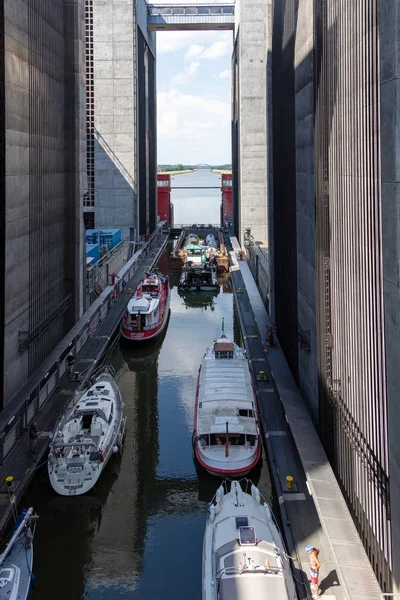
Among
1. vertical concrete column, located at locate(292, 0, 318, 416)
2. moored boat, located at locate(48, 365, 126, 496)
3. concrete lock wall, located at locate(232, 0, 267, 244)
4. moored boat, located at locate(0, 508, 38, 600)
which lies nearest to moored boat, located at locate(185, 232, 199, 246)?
concrete lock wall, located at locate(232, 0, 267, 244)

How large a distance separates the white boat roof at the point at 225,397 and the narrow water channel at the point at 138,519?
6.27ft

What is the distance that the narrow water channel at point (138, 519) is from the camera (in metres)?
20.0

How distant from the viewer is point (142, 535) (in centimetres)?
2273

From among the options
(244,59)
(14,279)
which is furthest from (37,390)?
(244,59)

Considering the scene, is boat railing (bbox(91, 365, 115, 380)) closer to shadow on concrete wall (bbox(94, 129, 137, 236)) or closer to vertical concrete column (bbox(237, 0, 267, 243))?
shadow on concrete wall (bbox(94, 129, 137, 236))

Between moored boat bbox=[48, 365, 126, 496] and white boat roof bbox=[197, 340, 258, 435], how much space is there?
Answer: 12.4 feet

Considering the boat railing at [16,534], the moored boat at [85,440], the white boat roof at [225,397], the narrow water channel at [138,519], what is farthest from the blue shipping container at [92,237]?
the boat railing at [16,534]

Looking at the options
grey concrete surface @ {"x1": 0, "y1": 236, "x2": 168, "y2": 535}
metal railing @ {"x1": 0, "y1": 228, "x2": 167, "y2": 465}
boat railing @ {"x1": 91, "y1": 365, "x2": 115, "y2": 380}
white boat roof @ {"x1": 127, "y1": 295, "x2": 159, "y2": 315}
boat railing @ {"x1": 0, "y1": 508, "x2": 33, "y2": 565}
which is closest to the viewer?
boat railing @ {"x1": 0, "y1": 508, "x2": 33, "y2": 565}

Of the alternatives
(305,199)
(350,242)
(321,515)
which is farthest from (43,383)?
(350,242)

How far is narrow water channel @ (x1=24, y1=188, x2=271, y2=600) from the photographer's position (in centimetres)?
2003

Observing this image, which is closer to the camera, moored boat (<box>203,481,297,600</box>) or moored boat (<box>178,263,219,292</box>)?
moored boat (<box>203,481,297,600</box>)

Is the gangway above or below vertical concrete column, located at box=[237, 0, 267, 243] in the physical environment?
above

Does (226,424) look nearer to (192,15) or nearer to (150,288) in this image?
(150,288)

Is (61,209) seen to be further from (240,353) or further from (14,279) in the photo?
(240,353)
